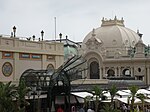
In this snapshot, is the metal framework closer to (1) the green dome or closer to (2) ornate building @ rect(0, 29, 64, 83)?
(2) ornate building @ rect(0, 29, 64, 83)

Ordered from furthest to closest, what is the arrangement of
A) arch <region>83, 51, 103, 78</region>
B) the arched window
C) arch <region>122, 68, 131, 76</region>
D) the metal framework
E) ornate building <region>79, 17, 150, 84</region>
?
1. the arched window
2. arch <region>122, 68, 131, 76</region>
3. arch <region>83, 51, 103, 78</region>
4. ornate building <region>79, 17, 150, 84</region>
5. the metal framework

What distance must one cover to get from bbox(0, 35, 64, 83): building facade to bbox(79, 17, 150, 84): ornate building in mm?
36515

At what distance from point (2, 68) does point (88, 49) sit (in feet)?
153

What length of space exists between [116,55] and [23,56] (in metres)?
46.0

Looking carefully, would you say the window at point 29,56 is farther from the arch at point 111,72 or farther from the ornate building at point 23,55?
the arch at point 111,72

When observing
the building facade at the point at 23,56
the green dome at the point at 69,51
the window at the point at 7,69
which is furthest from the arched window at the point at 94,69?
the window at the point at 7,69

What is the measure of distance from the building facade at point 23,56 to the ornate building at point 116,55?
36.5 m

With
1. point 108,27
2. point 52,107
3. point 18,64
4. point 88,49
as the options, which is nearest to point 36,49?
point 18,64

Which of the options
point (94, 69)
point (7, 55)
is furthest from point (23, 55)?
point (94, 69)

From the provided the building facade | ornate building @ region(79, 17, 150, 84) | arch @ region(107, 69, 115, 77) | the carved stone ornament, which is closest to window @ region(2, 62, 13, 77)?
the building facade

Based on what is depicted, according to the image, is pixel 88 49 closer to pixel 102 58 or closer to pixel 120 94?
pixel 102 58

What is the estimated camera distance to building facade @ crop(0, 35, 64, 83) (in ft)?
124

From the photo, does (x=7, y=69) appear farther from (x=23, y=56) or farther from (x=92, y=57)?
(x=92, y=57)

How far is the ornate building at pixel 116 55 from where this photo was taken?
266ft
